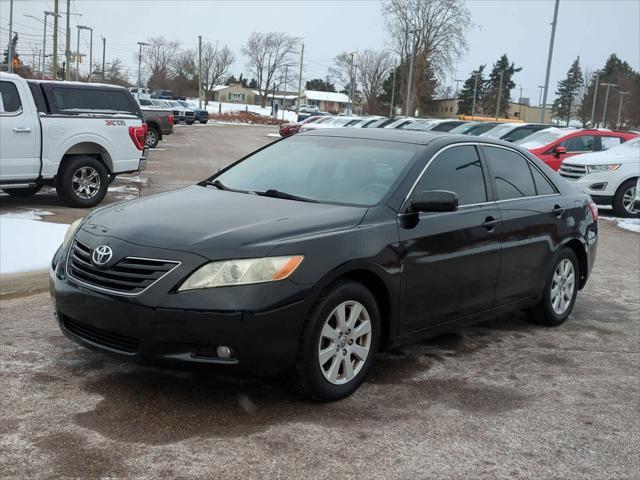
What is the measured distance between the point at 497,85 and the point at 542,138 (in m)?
112

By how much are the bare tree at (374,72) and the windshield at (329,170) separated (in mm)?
108698

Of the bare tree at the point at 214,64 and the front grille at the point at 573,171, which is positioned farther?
the bare tree at the point at 214,64

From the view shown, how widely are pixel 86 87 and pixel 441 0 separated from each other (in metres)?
68.1

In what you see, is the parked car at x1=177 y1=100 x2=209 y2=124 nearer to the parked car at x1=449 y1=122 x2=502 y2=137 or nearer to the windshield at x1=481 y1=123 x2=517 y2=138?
the parked car at x1=449 y1=122 x2=502 y2=137

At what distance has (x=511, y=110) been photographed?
429 feet

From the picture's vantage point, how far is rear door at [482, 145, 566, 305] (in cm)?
569

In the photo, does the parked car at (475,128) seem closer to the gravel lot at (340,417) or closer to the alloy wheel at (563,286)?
the alloy wheel at (563,286)

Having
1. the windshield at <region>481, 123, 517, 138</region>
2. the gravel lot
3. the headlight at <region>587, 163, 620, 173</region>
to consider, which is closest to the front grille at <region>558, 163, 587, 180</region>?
the headlight at <region>587, 163, 620, 173</region>

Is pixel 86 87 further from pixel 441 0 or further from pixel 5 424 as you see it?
pixel 441 0

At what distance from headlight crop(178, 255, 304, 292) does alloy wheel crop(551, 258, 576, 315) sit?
320 cm

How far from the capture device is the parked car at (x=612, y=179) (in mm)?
15055

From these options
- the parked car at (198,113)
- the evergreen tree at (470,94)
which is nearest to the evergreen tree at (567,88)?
the evergreen tree at (470,94)

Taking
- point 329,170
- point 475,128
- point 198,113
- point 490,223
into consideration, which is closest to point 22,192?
point 329,170

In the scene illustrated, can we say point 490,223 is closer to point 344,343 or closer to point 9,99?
point 344,343
